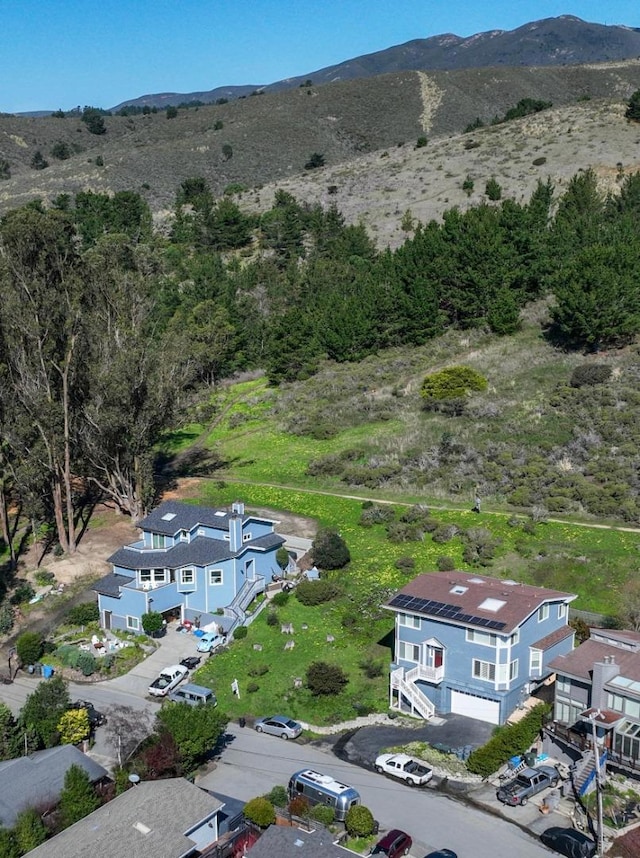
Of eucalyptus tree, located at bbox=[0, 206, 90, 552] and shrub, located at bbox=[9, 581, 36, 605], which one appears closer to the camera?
shrub, located at bbox=[9, 581, 36, 605]

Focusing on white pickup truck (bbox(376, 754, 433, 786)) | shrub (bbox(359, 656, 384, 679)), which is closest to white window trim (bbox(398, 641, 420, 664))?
shrub (bbox(359, 656, 384, 679))

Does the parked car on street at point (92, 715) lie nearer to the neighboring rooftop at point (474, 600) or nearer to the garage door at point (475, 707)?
the neighboring rooftop at point (474, 600)

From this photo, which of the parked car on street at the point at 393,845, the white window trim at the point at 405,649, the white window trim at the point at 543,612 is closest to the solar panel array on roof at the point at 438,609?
the white window trim at the point at 405,649

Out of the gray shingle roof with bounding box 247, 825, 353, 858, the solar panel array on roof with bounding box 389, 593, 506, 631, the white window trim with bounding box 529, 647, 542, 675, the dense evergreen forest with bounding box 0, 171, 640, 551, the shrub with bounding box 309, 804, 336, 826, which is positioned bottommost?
the shrub with bounding box 309, 804, 336, 826

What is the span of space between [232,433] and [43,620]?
3160cm

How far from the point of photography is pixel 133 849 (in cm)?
2503

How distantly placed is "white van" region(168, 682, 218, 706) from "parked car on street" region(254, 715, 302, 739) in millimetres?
2525

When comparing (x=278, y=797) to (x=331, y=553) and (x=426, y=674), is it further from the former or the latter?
(x=331, y=553)

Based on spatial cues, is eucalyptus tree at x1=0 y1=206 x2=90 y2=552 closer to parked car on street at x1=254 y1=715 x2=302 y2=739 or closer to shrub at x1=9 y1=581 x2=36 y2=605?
shrub at x1=9 y1=581 x2=36 y2=605

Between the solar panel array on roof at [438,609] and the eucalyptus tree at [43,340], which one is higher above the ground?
the eucalyptus tree at [43,340]

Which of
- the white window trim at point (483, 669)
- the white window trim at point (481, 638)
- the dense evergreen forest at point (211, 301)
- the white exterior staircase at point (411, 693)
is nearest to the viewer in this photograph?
the white window trim at point (481, 638)

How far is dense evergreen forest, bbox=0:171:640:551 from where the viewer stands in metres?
54.3

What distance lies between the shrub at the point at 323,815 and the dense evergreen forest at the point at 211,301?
30.7m

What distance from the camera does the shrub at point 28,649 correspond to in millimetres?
42156
